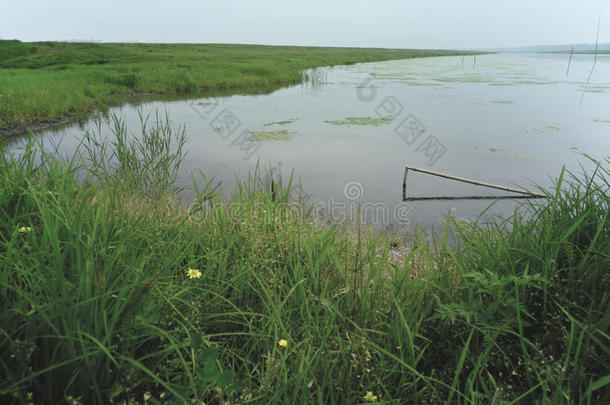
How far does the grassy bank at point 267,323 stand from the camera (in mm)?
931

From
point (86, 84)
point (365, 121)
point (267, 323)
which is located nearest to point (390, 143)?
point (365, 121)

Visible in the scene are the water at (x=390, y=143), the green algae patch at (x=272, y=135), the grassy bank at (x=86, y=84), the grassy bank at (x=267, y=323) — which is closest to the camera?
the grassy bank at (x=267, y=323)

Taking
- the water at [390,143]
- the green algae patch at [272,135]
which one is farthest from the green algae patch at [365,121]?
the green algae patch at [272,135]

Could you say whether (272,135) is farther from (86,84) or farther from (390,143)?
(86,84)

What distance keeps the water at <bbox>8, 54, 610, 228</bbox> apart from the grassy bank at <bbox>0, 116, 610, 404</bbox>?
102 centimetres

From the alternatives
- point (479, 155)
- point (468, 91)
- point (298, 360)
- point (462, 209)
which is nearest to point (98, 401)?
point (298, 360)

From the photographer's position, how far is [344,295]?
169 cm

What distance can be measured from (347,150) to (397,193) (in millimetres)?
2203

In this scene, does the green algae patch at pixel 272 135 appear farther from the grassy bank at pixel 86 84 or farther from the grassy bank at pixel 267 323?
the grassy bank at pixel 267 323

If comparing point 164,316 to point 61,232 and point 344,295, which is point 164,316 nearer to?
point 61,232

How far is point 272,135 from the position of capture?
26.1 feet

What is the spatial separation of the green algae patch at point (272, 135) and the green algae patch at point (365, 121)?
171cm

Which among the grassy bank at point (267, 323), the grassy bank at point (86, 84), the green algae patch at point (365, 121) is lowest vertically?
the grassy bank at point (267, 323)

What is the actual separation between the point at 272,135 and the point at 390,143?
103 inches
